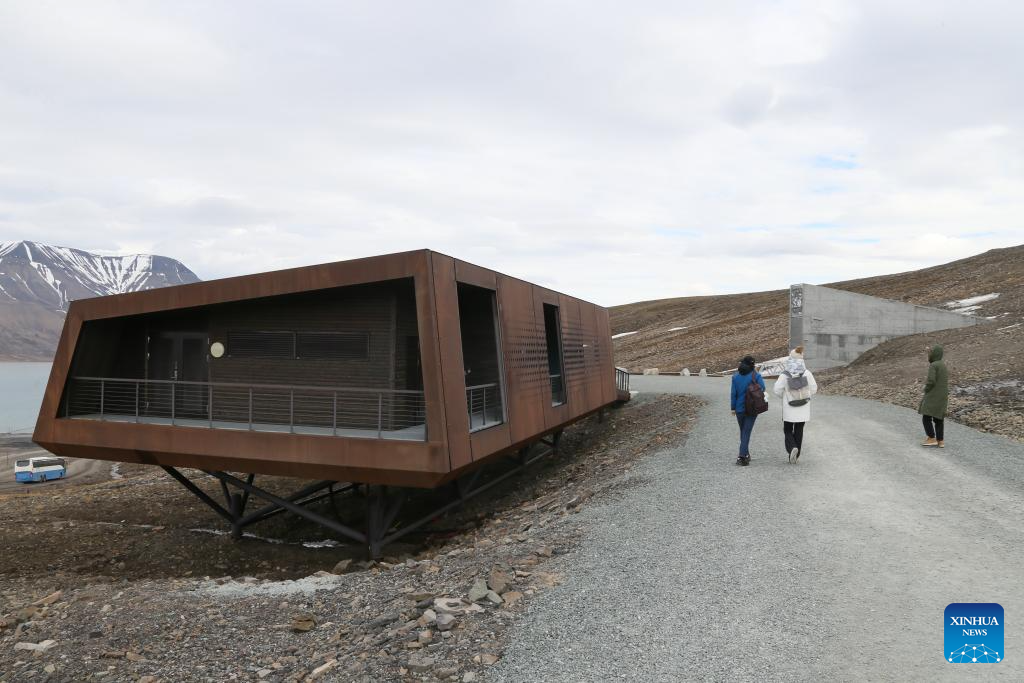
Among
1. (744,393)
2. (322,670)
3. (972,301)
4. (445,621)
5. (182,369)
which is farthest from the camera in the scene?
(972,301)

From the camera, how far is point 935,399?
41.3ft

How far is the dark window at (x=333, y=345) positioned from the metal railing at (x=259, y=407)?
0.72 m

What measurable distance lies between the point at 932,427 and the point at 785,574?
836 cm

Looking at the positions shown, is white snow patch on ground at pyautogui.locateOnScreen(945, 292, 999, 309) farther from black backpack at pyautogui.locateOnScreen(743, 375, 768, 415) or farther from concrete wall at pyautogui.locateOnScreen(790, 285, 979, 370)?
black backpack at pyautogui.locateOnScreen(743, 375, 768, 415)

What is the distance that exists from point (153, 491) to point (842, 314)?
1164 inches

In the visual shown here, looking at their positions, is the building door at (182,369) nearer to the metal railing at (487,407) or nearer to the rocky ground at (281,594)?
the rocky ground at (281,594)

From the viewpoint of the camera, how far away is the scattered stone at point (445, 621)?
6598 millimetres

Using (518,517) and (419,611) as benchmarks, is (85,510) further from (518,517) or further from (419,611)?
(419,611)

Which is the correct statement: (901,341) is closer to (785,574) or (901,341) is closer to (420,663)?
(785,574)

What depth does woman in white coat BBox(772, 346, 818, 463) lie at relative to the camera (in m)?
10.9

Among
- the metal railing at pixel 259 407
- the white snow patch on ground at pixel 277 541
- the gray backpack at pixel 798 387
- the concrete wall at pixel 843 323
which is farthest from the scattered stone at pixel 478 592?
the concrete wall at pixel 843 323

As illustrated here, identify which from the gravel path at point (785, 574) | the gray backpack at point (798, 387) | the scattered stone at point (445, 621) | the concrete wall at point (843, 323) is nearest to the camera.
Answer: the gravel path at point (785, 574)

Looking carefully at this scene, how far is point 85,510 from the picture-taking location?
1858 centimetres

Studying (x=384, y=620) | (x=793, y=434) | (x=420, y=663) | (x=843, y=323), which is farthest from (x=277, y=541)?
(x=843, y=323)
